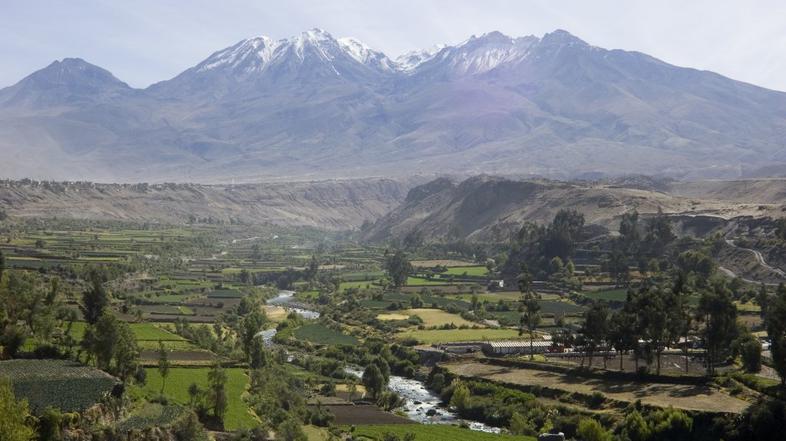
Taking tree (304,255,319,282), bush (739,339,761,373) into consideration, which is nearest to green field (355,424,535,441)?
bush (739,339,761,373)

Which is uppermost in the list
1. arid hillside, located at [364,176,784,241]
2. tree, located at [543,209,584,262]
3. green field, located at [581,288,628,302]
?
arid hillside, located at [364,176,784,241]

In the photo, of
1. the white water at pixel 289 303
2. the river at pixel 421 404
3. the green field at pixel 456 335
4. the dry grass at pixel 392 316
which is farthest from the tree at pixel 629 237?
the river at pixel 421 404

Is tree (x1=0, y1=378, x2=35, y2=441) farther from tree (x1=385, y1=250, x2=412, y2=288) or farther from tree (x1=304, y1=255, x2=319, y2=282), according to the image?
tree (x1=304, y1=255, x2=319, y2=282)

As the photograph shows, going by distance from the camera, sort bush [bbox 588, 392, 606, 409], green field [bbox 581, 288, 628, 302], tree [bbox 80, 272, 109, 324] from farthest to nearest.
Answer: green field [bbox 581, 288, 628, 302], tree [bbox 80, 272, 109, 324], bush [bbox 588, 392, 606, 409]

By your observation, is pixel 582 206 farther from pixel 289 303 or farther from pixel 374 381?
pixel 374 381

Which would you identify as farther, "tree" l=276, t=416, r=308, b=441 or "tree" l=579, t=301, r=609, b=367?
"tree" l=579, t=301, r=609, b=367

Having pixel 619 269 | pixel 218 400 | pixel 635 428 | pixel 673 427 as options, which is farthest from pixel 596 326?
pixel 619 269

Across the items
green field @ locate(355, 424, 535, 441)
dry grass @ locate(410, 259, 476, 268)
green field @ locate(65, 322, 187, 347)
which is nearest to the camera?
green field @ locate(355, 424, 535, 441)

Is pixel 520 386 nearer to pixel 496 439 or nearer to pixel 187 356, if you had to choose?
pixel 496 439

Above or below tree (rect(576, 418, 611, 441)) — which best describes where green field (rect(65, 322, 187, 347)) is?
above
